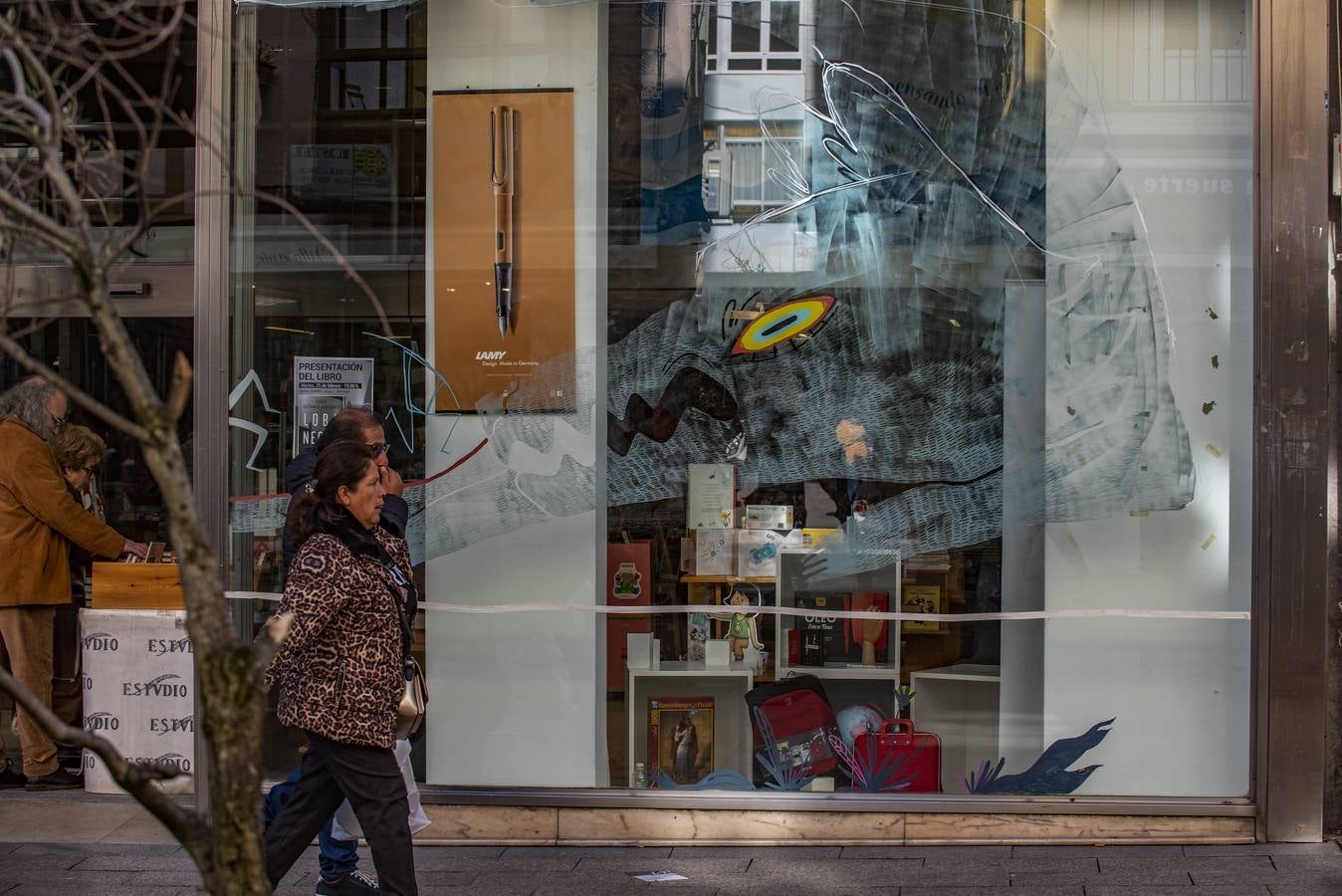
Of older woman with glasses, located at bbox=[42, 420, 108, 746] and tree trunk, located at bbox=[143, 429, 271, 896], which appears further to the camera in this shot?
older woman with glasses, located at bbox=[42, 420, 108, 746]

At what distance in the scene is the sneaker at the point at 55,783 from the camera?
20.9ft

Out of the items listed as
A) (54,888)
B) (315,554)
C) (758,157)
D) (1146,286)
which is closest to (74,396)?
(315,554)

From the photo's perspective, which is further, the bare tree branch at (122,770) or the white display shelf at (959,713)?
the white display shelf at (959,713)

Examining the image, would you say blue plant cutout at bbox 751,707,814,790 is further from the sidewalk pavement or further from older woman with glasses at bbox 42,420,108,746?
older woman with glasses at bbox 42,420,108,746

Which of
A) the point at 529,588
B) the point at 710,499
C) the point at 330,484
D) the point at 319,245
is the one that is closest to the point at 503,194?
the point at 319,245

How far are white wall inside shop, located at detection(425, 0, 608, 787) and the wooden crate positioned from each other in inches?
53.1

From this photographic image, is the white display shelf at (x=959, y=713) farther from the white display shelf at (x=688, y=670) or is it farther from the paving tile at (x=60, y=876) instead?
the paving tile at (x=60, y=876)

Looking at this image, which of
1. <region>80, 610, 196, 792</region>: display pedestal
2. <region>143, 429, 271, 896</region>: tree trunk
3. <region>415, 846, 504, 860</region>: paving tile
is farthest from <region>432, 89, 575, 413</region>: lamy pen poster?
<region>143, 429, 271, 896</region>: tree trunk

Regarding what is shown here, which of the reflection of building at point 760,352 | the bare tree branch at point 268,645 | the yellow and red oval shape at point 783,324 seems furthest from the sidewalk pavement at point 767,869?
the bare tree branch at point 268,645

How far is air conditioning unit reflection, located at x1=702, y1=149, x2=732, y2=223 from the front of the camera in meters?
5.77

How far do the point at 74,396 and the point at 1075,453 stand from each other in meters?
4.37

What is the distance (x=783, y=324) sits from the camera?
18.9 ft

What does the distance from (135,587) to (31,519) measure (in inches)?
25.6

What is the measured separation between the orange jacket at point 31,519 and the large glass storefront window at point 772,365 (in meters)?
1.20
